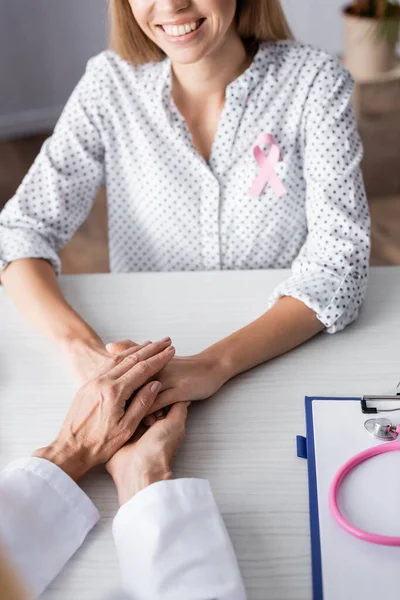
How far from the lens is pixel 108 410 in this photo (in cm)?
92

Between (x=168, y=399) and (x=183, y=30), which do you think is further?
(x=183, y=30)

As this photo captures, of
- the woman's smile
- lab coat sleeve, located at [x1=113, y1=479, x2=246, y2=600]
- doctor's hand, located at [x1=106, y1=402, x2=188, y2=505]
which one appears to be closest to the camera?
lab coat sleeve, located at [x1=113, y1=479, x2=246, y2=600]

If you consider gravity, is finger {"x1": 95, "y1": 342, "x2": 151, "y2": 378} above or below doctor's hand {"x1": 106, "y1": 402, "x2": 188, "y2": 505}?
above

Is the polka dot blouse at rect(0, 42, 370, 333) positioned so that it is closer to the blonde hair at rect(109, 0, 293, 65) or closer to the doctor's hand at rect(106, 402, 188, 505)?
the blonde hair at rect(109, 0, 293, 65)

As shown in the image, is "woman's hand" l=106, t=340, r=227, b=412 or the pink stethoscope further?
"woman's hand" l=106, t=340, r=227, b=412

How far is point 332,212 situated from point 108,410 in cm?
53

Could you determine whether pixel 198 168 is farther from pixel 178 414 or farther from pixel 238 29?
pixel 178 414

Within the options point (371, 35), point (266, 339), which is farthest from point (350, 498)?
point (371, 35)

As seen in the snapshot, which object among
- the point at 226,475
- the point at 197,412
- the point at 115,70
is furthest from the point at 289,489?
the point at 115,70

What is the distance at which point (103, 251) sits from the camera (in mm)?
2754

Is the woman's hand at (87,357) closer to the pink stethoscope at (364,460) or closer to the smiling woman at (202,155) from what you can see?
the smiling woman at (202,155)

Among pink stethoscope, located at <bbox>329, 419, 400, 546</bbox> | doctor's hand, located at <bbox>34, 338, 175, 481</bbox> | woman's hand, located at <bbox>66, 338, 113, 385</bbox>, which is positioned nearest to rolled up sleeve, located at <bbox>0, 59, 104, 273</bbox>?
woman's hand, located at <bbox>66, 338, 113, 385</bbox>

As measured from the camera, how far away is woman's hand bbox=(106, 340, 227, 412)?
952 millimetres

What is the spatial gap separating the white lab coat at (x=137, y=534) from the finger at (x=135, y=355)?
0.17 m
